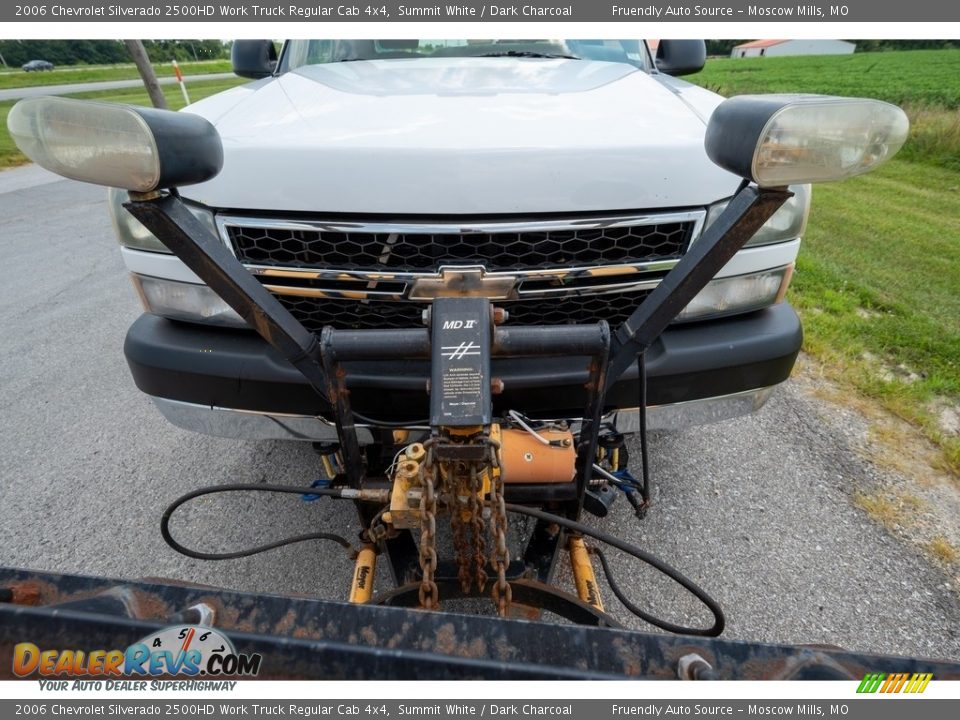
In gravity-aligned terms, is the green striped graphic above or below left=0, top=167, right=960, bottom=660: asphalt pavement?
above

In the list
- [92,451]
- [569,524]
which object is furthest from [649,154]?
[92,451]

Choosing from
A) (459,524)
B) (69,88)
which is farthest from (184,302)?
(69,88)

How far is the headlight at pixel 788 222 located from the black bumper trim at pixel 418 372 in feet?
0.93

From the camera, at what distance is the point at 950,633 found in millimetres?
1985

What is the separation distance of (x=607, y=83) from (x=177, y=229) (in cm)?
168

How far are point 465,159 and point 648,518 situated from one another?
185 centimetres

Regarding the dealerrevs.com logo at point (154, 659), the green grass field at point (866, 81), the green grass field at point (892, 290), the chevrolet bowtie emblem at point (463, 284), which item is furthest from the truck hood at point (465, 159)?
the green grass field at point (866, 81)

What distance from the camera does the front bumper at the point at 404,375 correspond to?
1759 millimetres

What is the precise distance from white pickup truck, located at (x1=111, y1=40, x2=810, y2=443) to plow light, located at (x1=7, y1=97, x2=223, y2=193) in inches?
17.2

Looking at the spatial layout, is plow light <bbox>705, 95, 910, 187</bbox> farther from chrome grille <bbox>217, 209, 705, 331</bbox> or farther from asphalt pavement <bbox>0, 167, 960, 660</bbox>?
asphalt pavement <bbox>0, 167, 960, 660</bbox>

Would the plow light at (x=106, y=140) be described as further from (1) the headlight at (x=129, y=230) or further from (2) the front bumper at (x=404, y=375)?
(2) the front bumper at (x=404, y=375)

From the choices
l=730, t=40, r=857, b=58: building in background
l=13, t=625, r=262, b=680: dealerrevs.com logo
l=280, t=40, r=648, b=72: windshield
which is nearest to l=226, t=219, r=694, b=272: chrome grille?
l=13, t=625, r=262, b=680: dealerrevs.com logo

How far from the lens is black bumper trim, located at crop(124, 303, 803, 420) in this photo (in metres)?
1.75

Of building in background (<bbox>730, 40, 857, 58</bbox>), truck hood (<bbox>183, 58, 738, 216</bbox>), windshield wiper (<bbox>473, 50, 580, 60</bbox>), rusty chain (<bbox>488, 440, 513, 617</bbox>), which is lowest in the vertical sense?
building in background (<bbox>730, 40, 857, 58</bbox>)
